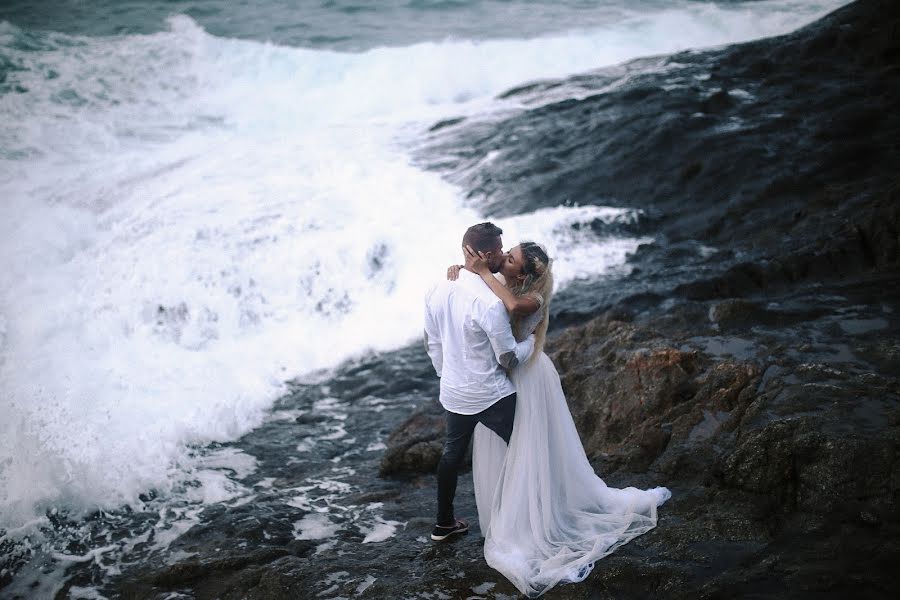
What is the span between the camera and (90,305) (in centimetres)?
1023

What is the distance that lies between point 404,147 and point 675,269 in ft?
30.7

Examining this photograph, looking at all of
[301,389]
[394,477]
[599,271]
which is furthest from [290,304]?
[394,477]

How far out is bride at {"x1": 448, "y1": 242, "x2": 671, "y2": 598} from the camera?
151 inches

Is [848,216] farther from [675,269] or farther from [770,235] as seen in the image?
[675,269]

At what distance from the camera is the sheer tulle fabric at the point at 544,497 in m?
3.87

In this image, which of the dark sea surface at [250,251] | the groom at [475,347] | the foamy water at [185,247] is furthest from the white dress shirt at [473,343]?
the foamy water at [185,247]

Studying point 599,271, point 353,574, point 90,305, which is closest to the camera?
point 353,574

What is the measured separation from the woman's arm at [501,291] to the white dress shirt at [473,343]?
3 cm

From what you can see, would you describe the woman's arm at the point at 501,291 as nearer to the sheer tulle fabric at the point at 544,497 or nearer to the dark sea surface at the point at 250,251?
the sheer tulle fabric at the point at 544,497

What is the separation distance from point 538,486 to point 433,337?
1.01 metres

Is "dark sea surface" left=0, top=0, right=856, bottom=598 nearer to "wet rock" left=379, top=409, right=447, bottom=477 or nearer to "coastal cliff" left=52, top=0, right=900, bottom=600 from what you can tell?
"coastal cliff" left=52, top=0, right=900, bottom=600

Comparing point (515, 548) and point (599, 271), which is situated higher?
point (599, 271)

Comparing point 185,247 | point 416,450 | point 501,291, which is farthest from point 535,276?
point 185,247

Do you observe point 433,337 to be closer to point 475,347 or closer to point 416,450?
point 475,347
